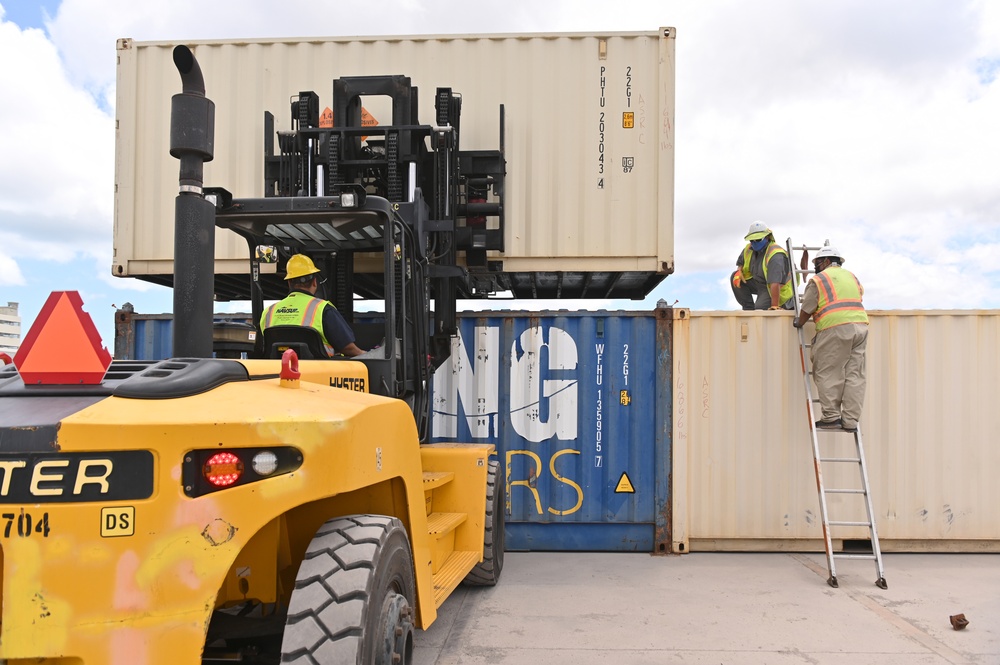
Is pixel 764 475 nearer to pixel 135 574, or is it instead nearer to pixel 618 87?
pixel 618 87

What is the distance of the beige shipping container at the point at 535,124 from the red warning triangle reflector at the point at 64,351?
218 inches

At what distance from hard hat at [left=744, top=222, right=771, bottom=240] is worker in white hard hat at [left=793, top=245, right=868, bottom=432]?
1.40 metres

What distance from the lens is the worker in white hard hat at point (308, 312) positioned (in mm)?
4156

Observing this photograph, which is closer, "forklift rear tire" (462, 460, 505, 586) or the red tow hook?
the red tow hook

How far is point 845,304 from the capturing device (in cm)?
698

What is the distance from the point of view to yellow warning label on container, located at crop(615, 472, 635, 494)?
7.47m

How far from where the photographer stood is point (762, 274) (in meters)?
8.49

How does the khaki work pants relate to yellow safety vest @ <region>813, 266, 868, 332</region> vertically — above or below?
below

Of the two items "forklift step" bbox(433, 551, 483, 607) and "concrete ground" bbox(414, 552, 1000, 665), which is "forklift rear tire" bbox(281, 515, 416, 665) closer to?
"forklift step" bbox(433, 551, 483, 607)

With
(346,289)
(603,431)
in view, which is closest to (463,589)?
(603,431)

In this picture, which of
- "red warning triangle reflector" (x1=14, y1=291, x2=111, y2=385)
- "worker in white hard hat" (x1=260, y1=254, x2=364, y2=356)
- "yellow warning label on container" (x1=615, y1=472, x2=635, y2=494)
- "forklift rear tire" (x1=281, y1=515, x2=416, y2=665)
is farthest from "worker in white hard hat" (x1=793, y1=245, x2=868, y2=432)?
"red warning triangle reflector" (x1=14, y1=291, x2=111, y2=385)

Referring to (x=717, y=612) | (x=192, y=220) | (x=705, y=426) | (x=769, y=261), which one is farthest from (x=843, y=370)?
(x=192, y=220)

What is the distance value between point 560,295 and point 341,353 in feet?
20.7

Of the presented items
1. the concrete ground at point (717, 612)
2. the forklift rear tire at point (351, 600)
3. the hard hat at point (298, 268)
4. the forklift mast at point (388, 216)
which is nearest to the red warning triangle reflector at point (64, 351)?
the forklift rear tire at point (351, 600)
